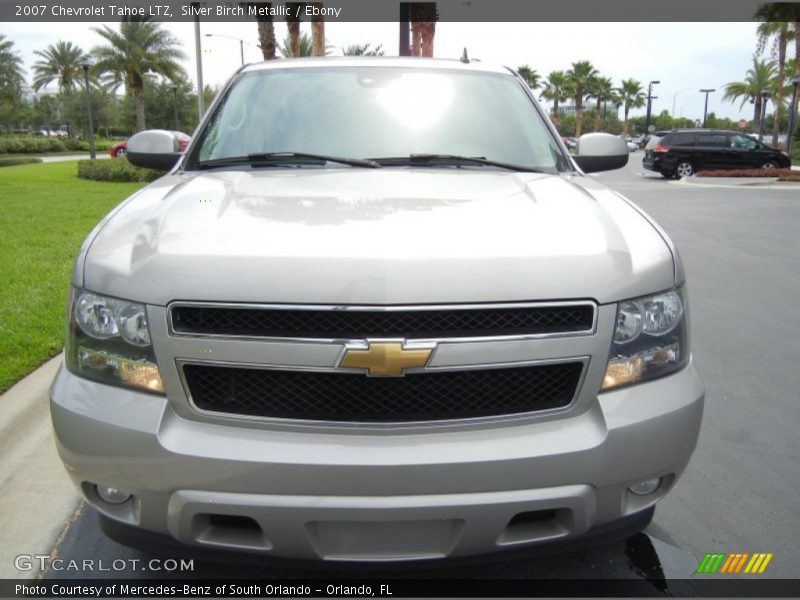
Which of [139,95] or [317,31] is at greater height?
[317,31]

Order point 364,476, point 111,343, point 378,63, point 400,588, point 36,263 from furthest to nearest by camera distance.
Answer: point 36,263
point 378,63
point 400,588
point 111,343
point 364,476

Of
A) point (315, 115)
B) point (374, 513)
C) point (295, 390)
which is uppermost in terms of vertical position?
point (315, 115)

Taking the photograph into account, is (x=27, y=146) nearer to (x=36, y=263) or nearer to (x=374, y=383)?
(x=36, y=263)

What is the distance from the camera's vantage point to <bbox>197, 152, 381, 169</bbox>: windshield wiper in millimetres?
2941

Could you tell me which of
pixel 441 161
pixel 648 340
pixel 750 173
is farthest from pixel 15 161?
pixel 648 340

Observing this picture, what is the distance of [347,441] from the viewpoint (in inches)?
74.2

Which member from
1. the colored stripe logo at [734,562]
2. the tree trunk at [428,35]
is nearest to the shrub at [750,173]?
the tree trunk at [428,35]

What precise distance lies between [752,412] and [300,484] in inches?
121

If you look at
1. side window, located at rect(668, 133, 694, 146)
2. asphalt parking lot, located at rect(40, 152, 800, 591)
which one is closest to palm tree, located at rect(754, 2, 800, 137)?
side window, located at rect(668, 133, 694, 146)

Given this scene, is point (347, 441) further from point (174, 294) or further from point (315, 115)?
point (315, 115)

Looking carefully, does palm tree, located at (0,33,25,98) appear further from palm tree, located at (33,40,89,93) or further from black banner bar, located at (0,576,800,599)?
black banner bar, located at (0,576,800,599)

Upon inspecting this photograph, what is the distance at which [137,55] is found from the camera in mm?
40312

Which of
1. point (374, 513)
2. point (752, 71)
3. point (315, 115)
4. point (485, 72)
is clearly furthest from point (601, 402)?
point (752, 71)

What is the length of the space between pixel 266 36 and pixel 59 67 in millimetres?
50757
